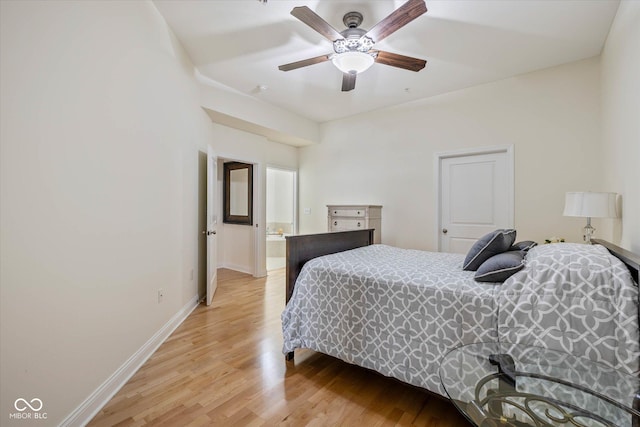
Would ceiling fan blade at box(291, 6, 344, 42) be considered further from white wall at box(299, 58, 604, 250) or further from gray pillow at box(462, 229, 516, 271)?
white wall at box(299, 58, 604, 250)

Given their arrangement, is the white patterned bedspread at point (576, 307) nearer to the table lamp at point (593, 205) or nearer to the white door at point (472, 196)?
the table lamp at point (593, 205)

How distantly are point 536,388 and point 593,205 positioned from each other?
1.93m

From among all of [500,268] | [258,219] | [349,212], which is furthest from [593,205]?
[258,219]

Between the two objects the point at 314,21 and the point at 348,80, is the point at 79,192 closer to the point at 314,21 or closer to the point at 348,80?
the point at 314,21

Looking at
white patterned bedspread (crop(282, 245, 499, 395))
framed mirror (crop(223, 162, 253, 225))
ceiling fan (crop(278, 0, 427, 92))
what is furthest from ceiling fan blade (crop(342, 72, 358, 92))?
framed mirror (crop(223, 162, 253, 225))

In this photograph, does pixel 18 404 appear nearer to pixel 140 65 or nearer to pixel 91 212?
pixel 91 212

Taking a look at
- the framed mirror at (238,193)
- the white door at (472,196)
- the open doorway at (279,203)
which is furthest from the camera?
the open doorway at (279,203)

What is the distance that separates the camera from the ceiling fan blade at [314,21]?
188cm

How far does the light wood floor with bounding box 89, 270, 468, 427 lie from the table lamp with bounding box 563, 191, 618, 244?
74.9 inches

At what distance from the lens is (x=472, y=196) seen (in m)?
3.85

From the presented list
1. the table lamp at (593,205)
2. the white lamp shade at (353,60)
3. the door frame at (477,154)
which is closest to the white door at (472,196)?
the door frame at (477,154)

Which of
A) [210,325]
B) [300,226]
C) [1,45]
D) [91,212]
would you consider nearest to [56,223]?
[91,212]

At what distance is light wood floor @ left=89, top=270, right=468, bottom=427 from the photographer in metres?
1.60

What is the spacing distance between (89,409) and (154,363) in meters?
0.58
